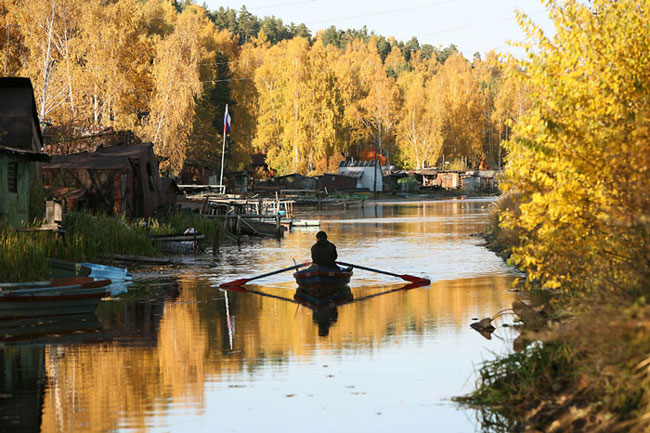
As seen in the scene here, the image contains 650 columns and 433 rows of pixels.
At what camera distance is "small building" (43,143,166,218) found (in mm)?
40312

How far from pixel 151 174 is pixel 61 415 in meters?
33.4

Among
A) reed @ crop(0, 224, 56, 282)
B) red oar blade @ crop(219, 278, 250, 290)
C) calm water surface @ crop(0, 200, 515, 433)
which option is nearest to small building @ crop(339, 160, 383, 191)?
calm water surface @ crop(0, 200, 515, 433)

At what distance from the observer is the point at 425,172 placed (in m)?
134

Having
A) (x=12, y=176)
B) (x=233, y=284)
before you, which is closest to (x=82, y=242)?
(x=12, y=176)

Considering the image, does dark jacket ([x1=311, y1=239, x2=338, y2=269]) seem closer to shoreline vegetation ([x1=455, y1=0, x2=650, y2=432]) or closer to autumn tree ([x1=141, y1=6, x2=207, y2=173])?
shoreline vegetation ([x1=455, y1=0, x2=650, y2=432])

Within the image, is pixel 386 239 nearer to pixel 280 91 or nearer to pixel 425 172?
pixel 280 91

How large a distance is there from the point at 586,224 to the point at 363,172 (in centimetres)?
10782

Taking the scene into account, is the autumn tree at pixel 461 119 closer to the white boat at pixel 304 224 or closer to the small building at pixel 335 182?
the small building at pixel 335 182

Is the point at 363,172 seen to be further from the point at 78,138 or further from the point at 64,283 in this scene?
the point at 64,283

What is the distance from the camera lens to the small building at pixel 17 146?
2819 centimetres

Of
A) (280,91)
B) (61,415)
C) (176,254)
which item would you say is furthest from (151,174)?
(280,91)

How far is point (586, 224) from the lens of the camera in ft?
42.1

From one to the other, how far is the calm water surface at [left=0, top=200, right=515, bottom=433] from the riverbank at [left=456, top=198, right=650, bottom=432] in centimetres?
58

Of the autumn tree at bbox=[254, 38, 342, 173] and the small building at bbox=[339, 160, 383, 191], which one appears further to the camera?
the small building at bbox=[339, 160, 383, 191]
